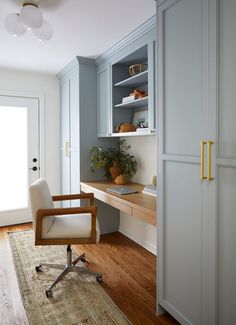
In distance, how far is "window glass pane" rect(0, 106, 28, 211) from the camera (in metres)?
3.89

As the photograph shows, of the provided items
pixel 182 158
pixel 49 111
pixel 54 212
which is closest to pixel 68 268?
pixel 54 212

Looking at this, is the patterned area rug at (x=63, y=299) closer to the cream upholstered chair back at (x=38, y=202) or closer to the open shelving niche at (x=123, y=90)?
the cream upholstered chair back at (x=38, y=202)

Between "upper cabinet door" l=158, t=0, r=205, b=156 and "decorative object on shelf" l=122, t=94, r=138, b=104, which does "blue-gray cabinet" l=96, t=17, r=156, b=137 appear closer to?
"decorative object on shelf" l=122, t=94, r=138, b=104

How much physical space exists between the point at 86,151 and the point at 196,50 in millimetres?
2157

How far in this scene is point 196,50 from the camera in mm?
1516

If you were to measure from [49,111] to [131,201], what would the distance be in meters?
2.46

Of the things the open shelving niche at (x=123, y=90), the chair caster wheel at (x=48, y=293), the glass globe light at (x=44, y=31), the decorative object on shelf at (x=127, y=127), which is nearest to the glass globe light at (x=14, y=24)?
the glass globe light at (x=44, y=31)

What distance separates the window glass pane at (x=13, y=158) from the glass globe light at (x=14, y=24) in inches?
80.1

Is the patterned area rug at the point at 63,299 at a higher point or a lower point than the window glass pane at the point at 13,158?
lower

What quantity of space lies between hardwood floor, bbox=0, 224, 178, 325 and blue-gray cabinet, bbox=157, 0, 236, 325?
22 cm

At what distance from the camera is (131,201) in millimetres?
2395

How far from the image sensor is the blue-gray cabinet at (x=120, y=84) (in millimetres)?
2683

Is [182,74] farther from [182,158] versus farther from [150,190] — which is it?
[150,190]

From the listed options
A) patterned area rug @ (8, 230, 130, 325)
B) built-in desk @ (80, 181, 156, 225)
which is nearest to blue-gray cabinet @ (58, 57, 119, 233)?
built-in desk @ (80, 181, 156, 225)
